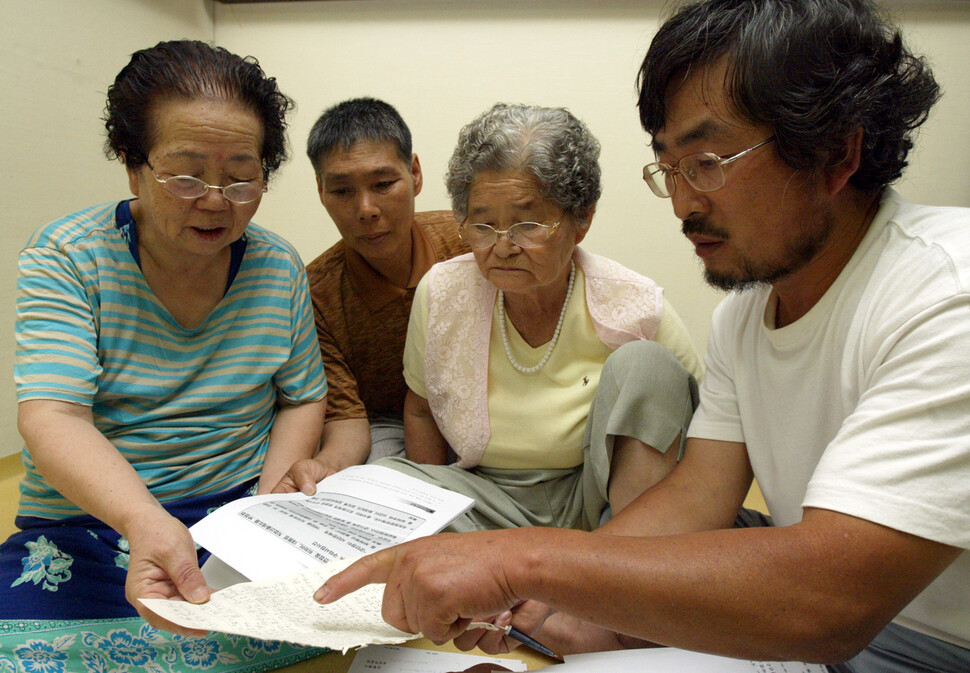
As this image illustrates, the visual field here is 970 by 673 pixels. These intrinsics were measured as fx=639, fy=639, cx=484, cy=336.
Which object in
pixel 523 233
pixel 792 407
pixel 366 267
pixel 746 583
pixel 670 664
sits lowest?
pixel 670 664

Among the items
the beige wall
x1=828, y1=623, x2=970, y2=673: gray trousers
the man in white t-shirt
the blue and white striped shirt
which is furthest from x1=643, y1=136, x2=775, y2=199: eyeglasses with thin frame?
the beige wall

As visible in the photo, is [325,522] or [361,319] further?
[361,319]

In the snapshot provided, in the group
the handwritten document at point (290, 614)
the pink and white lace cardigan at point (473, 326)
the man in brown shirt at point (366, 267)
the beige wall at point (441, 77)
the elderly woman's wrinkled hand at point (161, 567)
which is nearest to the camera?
the handwritten document at point (290, 614)

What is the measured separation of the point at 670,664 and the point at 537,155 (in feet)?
3.00

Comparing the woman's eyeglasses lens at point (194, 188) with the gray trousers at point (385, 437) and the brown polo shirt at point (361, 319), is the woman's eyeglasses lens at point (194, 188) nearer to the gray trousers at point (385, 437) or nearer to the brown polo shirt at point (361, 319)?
the brown polo shirt at point (361, 319)

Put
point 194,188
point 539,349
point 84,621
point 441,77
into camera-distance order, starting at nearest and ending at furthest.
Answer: point 84,621 < point 194,188 < point 539,349 < point 441,77

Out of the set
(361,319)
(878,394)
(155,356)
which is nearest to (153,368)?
(155,356)

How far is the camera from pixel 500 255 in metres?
1.30

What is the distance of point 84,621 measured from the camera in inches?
39.7

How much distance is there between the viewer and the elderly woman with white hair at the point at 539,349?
124 centimetres

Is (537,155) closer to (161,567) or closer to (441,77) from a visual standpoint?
(161,567)

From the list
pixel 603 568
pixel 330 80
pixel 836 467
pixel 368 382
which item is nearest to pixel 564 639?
pixel 603 568

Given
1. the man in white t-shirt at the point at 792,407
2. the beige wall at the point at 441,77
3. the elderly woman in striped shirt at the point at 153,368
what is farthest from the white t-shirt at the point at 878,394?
the beige wall at the point at 441,77

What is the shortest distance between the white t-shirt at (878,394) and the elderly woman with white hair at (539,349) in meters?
0.17
